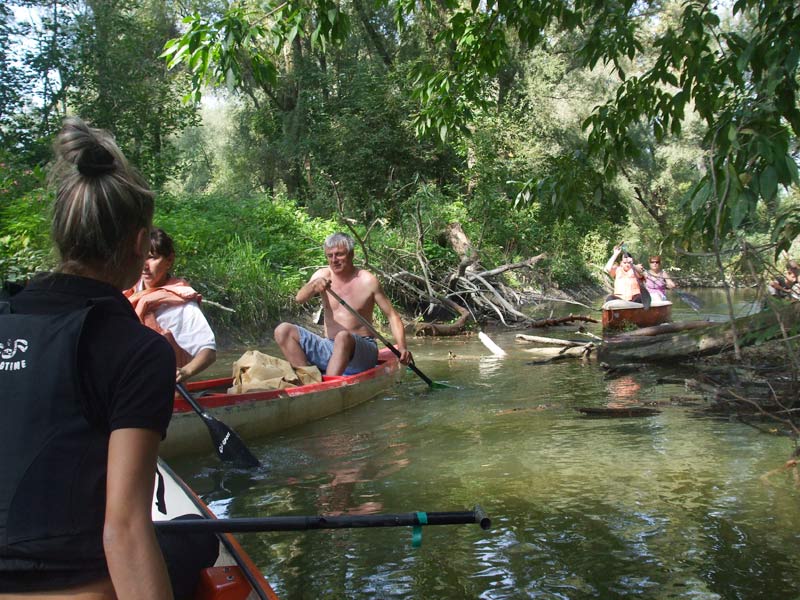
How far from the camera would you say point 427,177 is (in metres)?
20.9

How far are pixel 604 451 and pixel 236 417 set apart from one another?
8.70ft

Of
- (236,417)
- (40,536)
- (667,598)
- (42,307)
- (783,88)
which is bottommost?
(667,598)

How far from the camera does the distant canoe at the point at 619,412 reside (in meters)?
6.16

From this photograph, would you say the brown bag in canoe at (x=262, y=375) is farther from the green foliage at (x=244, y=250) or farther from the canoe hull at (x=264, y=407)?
the green foliage at (x=244, y=250)

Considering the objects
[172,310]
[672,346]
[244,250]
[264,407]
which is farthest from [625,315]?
[172,310]

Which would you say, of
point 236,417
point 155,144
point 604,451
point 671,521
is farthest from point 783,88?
point 155,144

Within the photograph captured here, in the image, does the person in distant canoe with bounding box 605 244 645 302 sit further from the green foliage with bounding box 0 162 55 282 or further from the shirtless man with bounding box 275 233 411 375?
the green foliage with bounding box 0 162 55 282

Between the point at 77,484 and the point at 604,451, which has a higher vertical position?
the point at 77,484

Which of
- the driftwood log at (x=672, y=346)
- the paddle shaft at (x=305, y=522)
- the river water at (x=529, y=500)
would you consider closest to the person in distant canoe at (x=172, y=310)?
the river water at (x=529, y=500)

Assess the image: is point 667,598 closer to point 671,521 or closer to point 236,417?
point 671,521

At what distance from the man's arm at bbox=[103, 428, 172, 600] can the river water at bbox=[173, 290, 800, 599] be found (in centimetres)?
181

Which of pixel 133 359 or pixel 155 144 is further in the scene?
pixel 155 144

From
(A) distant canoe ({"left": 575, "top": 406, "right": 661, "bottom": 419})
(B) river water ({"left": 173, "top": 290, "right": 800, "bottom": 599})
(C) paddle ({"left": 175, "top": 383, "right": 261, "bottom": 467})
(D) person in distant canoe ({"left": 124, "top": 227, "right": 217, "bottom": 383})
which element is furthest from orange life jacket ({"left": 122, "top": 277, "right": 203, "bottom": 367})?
(A) distant canoe ({"left": 575, "top": 406, "right": 661, "bottom": 419})

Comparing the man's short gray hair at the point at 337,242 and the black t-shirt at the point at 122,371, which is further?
the man's short gray hair at the point at 337,242
